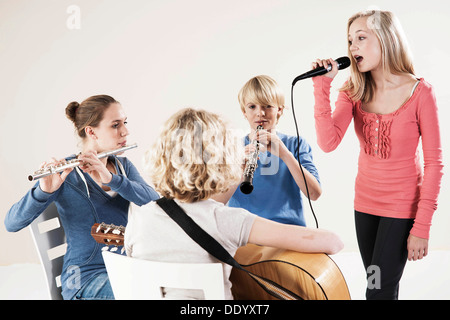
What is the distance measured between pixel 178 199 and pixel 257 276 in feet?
0.98

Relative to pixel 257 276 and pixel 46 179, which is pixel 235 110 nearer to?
pixel 46 179

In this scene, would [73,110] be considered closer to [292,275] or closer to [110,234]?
[110,234]

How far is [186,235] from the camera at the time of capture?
3.55ft

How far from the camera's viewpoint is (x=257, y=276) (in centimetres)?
107

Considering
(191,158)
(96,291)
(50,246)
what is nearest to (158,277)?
(191,158)

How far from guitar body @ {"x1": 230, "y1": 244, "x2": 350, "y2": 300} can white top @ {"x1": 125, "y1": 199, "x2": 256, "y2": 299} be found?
0.26ft

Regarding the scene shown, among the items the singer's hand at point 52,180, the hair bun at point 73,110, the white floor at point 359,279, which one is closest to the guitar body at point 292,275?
the singer's hand at point 52,180

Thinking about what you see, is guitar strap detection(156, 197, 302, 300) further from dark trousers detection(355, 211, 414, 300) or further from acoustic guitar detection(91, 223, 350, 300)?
dark trousers detection(355, 211, 414, 300)

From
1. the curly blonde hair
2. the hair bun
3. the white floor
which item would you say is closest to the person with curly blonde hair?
the curly blonde hair

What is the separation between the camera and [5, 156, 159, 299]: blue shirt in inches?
61.4

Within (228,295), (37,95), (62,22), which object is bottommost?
(228,295)

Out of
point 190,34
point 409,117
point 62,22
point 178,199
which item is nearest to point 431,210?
point 409,117

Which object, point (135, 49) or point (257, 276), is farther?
point (135, 49)
